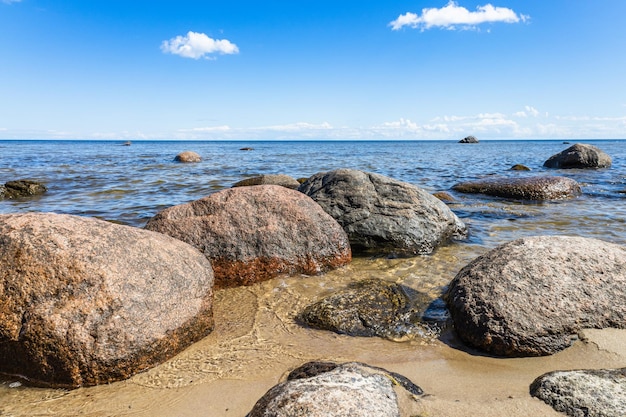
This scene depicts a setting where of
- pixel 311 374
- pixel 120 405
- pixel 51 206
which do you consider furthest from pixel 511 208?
pixel 51 206

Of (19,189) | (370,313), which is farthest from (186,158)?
(370,313)

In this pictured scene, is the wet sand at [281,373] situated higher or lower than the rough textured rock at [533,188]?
lower

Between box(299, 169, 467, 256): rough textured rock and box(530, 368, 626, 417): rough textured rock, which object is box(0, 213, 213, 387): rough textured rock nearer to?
box(530, 368, 626, 417): rough textured rock

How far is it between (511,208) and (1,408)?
1020 centimetres

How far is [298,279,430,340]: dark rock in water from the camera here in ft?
13.1

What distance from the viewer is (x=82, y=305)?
129 inches

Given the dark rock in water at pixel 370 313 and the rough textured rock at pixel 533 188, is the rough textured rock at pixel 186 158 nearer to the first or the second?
the rough textured rock at pixel 533 188

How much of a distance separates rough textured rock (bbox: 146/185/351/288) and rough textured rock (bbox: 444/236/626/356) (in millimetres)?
2023

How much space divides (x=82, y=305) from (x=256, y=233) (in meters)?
2.43

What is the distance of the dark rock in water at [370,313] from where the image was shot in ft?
13.1

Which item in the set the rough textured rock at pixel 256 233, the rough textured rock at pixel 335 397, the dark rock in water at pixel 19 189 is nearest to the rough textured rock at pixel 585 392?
the rough textured rock at pixel 335 397

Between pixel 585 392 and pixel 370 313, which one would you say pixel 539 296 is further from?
pixel 370 313

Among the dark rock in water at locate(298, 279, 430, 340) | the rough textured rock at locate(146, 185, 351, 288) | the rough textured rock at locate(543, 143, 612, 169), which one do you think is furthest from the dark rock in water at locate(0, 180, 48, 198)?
the rough textured rock at locate(543, 143, 612, 169)

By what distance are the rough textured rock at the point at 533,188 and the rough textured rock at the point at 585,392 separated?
933cm
